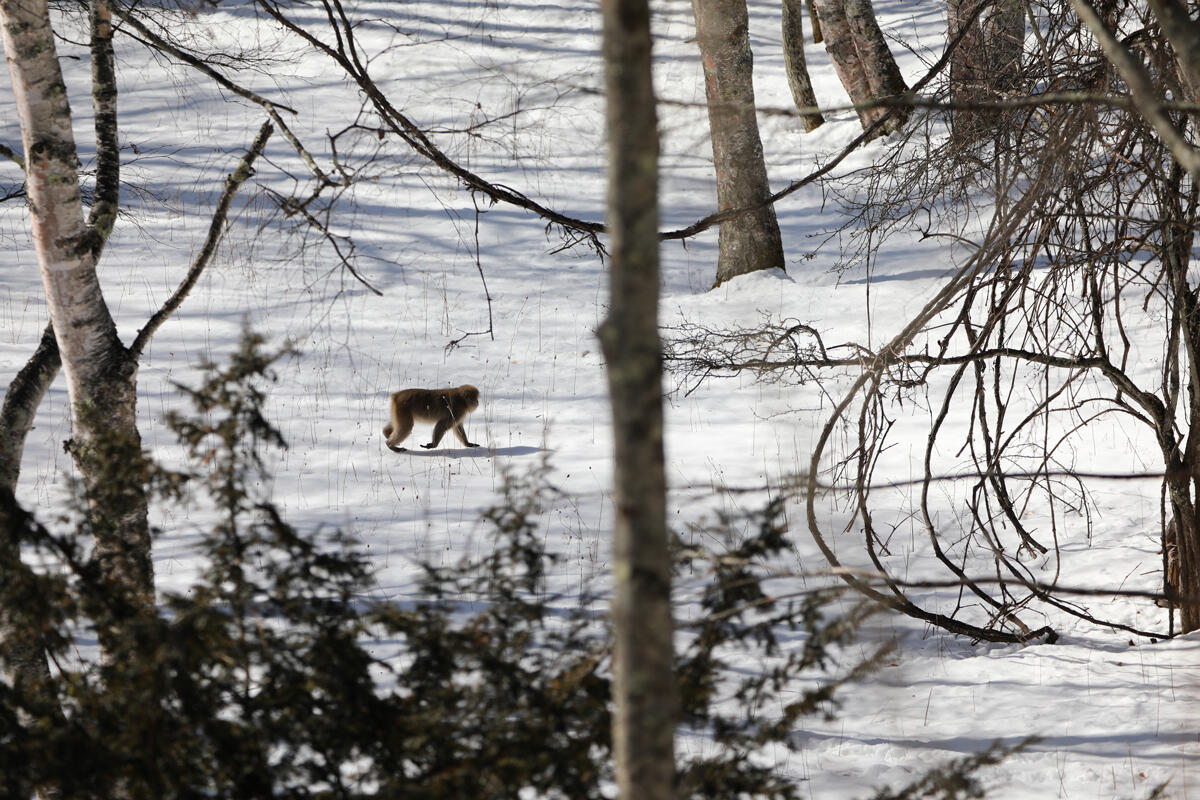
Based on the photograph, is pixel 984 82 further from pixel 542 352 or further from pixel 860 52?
pixel 860 52

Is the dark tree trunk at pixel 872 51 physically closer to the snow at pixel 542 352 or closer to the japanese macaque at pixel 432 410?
the snow at pixel 542 352

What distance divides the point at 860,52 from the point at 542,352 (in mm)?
4925

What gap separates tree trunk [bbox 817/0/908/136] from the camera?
9969mm

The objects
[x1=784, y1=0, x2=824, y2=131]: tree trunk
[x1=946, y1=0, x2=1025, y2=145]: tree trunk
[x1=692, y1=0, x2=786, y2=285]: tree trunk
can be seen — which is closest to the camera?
[x1=946, y1=0, x2=1025, y2=145]: tree trunk

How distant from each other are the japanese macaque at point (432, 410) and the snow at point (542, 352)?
0.57ft

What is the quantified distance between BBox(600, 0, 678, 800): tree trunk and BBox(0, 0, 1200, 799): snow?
119 mm

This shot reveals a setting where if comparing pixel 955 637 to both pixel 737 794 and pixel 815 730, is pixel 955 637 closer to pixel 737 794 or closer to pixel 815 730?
pixel 815 730

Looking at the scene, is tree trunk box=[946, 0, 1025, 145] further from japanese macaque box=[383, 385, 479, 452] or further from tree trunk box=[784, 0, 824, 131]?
tree trunk box=[784, 0, 824, 131]

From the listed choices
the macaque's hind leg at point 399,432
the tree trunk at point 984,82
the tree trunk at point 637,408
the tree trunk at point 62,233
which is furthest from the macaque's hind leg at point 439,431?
the tree trunk at point 637,408

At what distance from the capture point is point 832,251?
32.4 feet

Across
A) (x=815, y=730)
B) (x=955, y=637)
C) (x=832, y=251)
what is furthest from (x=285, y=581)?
(x=832, y=251)

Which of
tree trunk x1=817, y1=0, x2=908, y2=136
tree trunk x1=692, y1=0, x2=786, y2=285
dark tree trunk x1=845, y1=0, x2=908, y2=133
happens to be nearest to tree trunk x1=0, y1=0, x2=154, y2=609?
tree trunk x1=692, y1=0, x2=786, y2=285

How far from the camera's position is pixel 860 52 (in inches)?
400

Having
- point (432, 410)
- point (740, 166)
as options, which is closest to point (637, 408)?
point (432, 410)
